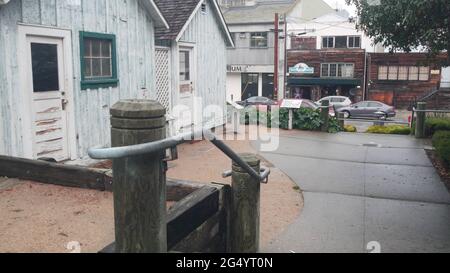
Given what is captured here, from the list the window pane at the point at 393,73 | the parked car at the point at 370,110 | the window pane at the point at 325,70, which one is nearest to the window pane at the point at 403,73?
the window pane at the point at 393,73

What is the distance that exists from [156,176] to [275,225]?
3554 mm

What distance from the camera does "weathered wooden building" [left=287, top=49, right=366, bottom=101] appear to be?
40.9 meters

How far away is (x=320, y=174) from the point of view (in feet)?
29.3

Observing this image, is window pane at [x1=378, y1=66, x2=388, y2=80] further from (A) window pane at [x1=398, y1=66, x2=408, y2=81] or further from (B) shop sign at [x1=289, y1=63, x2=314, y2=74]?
(B) shop sign at [x1=289, y1=63, x2=314, y2=74]

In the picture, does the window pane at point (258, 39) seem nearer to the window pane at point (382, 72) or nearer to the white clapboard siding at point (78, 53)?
the window pane at point (382, 72)

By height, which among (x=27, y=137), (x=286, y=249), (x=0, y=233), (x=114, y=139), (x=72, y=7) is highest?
(x=72, y=7)

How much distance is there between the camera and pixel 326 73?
42.0 m

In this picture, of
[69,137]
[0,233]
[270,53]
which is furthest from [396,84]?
[0,233]

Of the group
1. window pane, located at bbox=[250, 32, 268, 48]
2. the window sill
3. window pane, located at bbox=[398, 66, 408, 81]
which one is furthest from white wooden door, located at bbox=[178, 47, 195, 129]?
window pane, located at bbox=[398, 66, 408, 81]

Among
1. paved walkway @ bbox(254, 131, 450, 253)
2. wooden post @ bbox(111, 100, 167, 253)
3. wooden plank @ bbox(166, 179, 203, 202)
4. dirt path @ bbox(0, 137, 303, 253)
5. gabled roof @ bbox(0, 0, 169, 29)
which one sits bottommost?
paved walkway @ bbox(254, 131, 450, 253)

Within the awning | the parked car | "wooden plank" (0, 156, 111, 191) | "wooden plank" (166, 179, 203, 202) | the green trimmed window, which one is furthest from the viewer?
the awning

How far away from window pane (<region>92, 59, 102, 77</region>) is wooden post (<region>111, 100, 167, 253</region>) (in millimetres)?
6546

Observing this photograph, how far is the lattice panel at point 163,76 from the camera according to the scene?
1162 centimetres

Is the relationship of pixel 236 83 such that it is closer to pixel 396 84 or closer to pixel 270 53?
pixel 270 53
